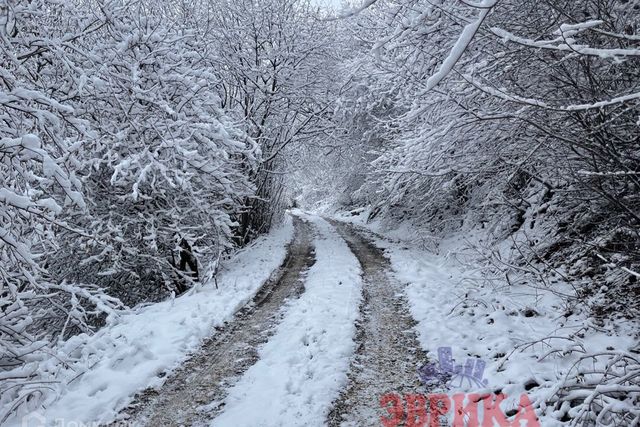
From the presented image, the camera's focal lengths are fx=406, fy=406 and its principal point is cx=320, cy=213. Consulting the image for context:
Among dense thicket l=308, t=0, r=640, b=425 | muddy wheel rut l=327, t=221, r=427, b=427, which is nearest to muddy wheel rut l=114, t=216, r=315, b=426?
muddy wheel rut l=327, t=221, r=427, b=427

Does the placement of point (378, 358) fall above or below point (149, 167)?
below

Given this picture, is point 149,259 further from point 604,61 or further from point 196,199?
point 604,61

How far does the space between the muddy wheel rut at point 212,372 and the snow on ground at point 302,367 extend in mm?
200

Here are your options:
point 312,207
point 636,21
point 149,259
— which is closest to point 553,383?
point 636,21

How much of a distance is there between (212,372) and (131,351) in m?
1.32

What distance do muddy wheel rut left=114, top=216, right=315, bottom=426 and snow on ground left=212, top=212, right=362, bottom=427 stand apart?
0.66 feet

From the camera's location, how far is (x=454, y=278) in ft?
30.7

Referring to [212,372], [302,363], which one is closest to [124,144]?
[212,372]

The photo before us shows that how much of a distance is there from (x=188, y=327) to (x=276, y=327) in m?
1.50

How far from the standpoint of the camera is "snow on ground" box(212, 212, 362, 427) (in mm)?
4395

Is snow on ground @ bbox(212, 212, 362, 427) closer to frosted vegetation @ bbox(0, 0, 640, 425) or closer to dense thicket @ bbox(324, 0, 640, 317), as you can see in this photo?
frosted vegetation @ bbox(0, 0, 640, 425)

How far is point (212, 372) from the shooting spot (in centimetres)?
549

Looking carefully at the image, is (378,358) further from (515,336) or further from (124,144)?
(124,144)

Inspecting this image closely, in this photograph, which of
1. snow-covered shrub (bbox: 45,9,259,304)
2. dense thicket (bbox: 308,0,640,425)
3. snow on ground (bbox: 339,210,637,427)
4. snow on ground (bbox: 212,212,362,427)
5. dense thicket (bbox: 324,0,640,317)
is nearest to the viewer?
dense thicket (bbox: 308,0,640,425)
